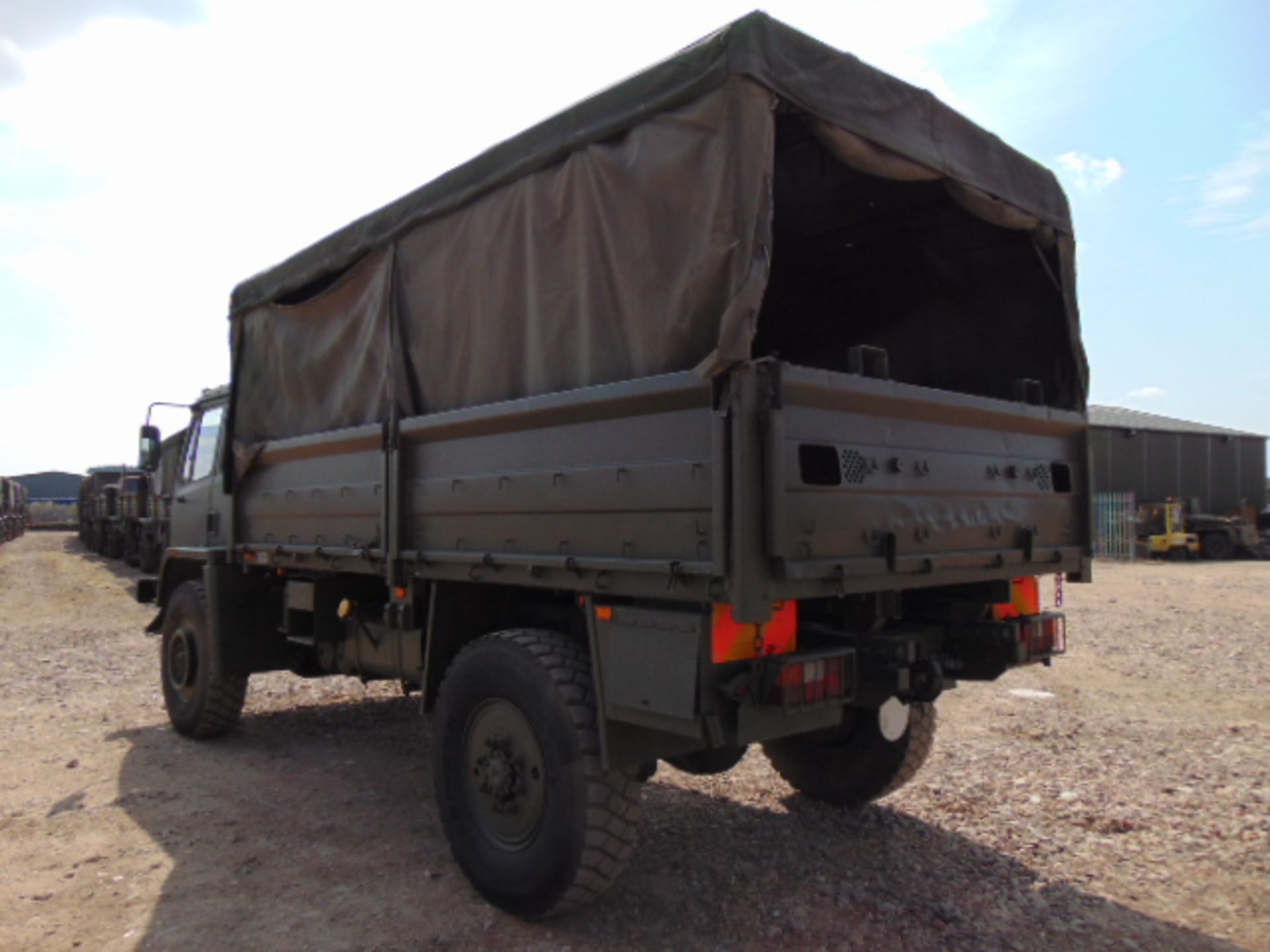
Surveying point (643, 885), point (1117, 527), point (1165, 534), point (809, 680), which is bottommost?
point (643, 885)

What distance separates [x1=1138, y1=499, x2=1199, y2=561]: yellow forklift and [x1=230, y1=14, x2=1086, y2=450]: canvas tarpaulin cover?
23.7 metres

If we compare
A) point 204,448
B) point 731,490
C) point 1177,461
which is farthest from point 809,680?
point 1177,461

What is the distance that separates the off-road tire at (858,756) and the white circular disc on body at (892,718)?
229 mm

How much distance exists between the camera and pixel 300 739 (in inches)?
261

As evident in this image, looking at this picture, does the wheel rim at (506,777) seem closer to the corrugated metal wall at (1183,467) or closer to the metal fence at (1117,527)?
the metal fence at (1117,527)

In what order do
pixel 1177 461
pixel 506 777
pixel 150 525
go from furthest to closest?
pixel 1177 461 → pixel 150 525 → pixel 506 777

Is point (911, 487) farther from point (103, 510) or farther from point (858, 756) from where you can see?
point (103, 510)

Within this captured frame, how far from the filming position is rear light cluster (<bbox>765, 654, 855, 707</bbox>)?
3.21 metres

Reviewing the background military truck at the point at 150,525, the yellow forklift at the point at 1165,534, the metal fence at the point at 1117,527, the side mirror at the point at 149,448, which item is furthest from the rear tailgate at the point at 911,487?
the yellow forklift at the point at 1165,534

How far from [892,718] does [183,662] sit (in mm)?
5003

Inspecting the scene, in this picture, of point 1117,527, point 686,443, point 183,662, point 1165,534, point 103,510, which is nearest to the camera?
point 686,443

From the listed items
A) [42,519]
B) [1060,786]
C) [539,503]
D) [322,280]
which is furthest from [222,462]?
[42,519]

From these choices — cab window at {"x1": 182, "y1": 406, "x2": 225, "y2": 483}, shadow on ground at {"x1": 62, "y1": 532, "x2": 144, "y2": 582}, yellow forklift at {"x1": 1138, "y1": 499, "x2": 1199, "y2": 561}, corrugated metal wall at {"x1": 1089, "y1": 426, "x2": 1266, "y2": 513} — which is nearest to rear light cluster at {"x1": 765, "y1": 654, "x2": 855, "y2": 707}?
cab window at {"x1": 182, "y1": 406, "x2": 225, "y2": 483}

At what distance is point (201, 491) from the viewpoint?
6.95m
